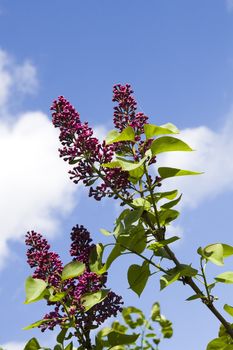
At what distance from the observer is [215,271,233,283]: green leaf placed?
321 centimetres

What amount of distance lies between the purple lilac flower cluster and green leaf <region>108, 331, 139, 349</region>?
101mm

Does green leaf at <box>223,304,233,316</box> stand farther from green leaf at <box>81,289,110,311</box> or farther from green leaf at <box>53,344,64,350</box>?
green leaf at <box>53,344,64,350</box>

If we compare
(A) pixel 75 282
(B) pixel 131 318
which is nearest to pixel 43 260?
(A) pixel 75 282

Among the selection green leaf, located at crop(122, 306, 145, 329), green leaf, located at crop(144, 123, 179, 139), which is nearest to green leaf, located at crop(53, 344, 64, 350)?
green leaf, located at crop(144, 123, 179, 139)

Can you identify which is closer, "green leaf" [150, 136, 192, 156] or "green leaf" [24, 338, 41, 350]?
"green leaf" [150, 136, 192, 156]

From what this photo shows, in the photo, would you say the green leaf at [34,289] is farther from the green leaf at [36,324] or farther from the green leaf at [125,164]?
the green leaf at [125,164]

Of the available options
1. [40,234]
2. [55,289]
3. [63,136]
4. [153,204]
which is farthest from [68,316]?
[63,136]

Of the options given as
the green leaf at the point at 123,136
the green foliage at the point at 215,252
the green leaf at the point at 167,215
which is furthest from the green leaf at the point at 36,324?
the green leaf at the point at 123,136

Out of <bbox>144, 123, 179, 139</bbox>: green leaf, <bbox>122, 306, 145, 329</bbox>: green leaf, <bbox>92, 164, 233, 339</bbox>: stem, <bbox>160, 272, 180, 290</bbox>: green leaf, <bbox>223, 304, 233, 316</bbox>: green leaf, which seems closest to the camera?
<bbox>160, 272, 180, 290</bbox>: green leaf

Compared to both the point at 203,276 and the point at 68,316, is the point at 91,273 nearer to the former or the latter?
the point at 68,316

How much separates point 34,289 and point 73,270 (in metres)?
0.23

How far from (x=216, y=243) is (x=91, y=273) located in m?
0.73

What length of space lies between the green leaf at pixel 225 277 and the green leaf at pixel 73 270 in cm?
79

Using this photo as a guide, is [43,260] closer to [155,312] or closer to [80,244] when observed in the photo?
[80,244]
